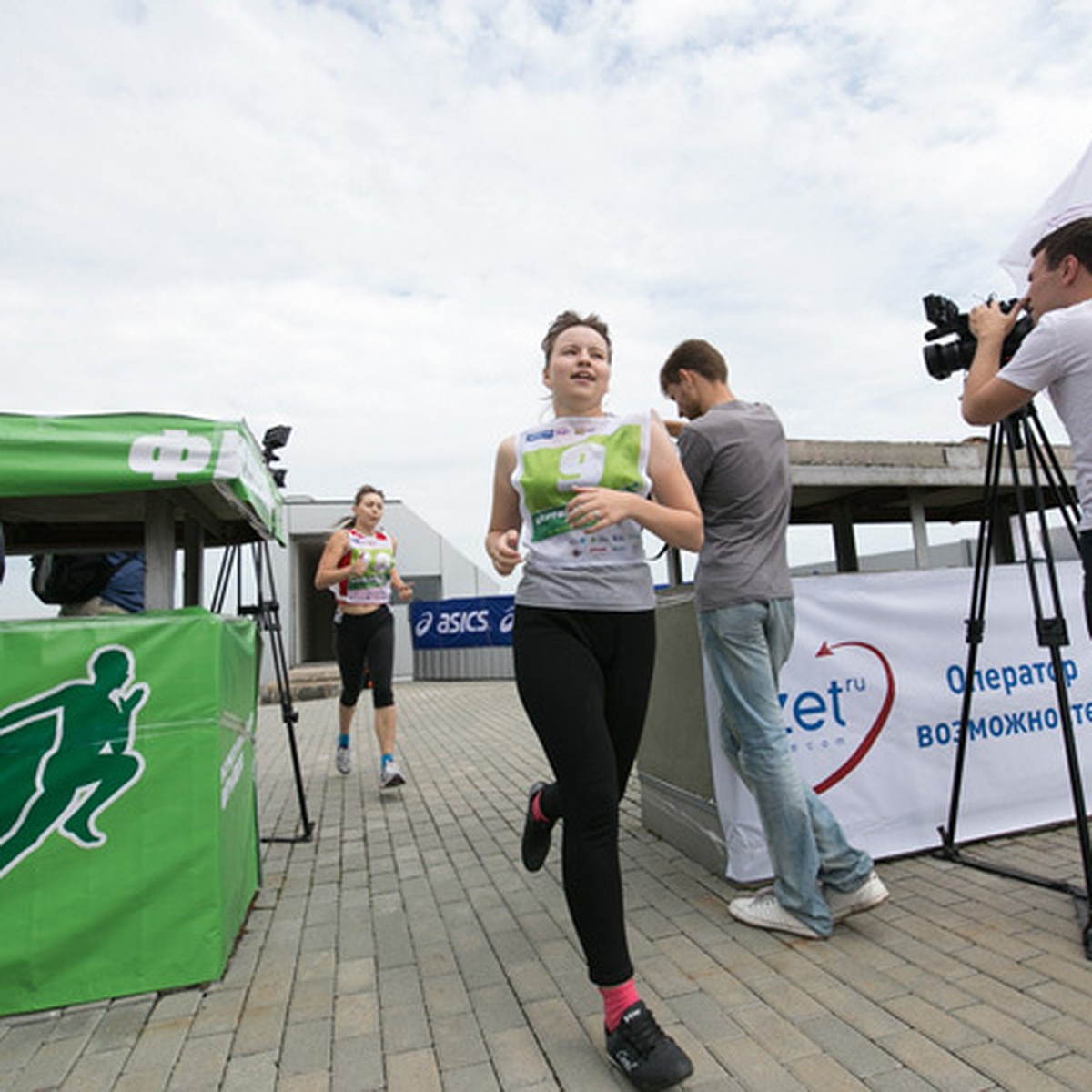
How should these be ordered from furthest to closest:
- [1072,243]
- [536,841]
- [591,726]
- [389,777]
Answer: [389,777] < [536,841] < [1072,243] < [591,726]

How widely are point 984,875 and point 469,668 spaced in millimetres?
14857

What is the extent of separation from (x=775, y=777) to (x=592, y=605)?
3.57ft

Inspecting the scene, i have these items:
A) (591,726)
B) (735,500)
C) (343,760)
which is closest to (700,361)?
(735,500)

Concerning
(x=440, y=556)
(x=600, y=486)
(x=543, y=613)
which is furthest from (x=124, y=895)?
(x=440, y=556)

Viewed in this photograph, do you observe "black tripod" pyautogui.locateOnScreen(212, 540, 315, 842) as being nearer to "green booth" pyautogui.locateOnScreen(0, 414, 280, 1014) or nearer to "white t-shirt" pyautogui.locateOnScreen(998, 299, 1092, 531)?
"green booth" pyautogui.locateOnScreen(0, 414, 280, 1014)

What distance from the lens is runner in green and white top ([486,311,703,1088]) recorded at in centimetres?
197

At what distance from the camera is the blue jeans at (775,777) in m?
2.70

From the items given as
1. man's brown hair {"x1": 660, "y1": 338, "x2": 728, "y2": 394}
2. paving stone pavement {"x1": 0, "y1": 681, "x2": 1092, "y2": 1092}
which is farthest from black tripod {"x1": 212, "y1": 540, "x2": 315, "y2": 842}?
man's brown hair {"x1": 660, "y1": 338, "x2": 728, "y2": 394}

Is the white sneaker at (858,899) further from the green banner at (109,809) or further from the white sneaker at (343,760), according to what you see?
the white sneaker at (343,760)

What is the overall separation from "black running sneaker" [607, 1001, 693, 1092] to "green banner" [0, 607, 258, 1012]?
4.63 ft

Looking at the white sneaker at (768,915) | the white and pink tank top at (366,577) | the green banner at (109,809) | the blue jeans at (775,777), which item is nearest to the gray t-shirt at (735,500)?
the blue jeans at (775,777)

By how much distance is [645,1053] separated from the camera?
72.6 inches

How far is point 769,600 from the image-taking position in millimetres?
2822

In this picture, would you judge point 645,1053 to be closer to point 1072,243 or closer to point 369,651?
point 1072,243
